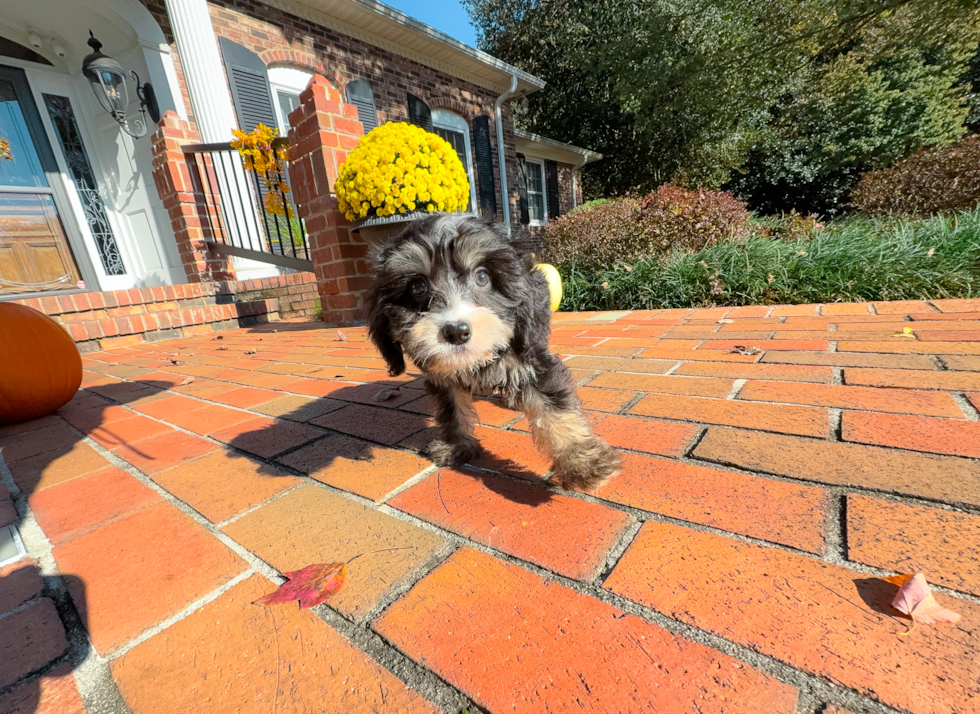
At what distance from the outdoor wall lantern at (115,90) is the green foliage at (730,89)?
16.3 m

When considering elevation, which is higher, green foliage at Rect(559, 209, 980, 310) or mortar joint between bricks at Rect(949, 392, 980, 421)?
green foliage at Rect(559, 209, 980, 310)

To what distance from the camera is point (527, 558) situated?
1.23m

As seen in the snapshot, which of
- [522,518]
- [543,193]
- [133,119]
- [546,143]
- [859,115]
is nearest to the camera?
[522,518]

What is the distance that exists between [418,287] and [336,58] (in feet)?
35.7

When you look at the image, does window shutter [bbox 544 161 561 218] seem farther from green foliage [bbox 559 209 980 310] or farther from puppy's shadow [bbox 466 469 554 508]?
puppy's shadow [bbox 466 469 554 508]

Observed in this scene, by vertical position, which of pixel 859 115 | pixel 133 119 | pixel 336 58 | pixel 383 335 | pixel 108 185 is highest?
pixel 336 58

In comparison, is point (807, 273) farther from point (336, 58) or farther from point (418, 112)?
point (336, 58)

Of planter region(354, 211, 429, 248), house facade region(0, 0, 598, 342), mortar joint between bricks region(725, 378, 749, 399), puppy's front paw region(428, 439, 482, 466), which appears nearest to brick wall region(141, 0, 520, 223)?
house facade region(0, 0, 598, 342)

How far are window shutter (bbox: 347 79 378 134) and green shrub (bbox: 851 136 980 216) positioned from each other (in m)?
12.4

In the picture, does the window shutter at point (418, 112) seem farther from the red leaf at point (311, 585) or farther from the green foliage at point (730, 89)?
the red leaf at point (311, 585)

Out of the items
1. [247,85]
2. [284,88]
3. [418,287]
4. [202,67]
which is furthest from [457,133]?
[418,287]

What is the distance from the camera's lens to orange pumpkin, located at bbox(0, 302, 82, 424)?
2816mm

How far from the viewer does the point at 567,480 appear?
1547 millimetres

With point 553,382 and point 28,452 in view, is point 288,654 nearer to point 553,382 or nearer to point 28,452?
point 553,382
